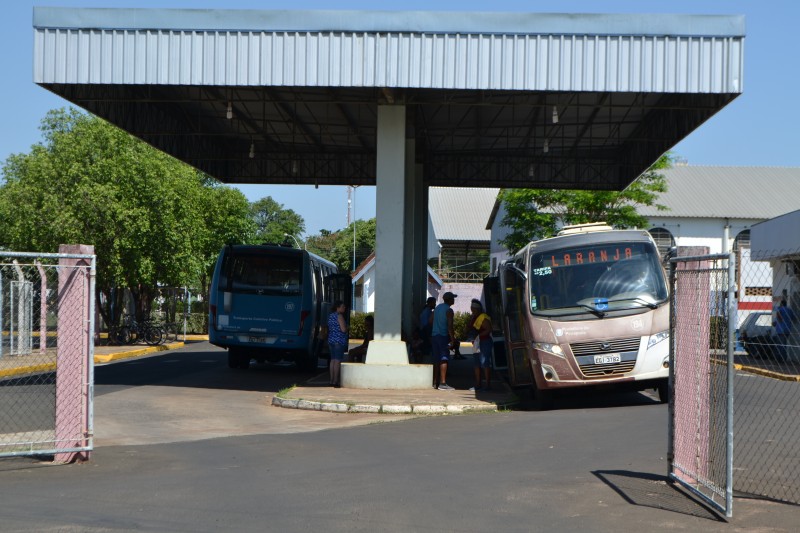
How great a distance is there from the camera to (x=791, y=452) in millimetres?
11359

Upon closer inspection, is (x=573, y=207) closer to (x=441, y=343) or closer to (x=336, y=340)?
(x=441, y=343)

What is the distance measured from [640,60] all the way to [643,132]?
925 centimetres

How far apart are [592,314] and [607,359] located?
0.77 m

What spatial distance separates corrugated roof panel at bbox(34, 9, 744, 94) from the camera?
17.7 meters

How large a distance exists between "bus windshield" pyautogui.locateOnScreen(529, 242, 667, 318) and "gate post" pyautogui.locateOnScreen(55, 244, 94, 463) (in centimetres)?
Result: 803

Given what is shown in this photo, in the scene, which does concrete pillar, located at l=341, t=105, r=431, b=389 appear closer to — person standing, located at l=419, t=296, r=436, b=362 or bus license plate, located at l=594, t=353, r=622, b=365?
bus license plate, located at l=594, t=353, r=622, b=365

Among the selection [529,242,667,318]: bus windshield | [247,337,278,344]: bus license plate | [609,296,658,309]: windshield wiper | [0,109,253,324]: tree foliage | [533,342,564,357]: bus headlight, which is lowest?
[247,337,278,344]: bus license plate

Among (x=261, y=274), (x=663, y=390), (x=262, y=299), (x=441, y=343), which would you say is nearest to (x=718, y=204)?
(x=261, y=274)

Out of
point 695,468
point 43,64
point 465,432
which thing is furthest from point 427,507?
point 43,64

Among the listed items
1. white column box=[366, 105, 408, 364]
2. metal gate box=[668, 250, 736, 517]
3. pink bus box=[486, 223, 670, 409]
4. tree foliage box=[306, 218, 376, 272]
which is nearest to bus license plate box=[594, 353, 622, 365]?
pink bus box=[486, 223, 670, 409]

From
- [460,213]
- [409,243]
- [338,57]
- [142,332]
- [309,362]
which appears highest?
[460,213]

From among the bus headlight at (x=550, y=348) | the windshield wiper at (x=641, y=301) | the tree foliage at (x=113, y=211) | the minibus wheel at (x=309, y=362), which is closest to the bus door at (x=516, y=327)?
the bus headlight at (x=550, y=348)

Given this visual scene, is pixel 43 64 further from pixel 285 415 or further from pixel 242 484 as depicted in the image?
pixel 242 484

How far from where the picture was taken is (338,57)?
17875 millimetres
